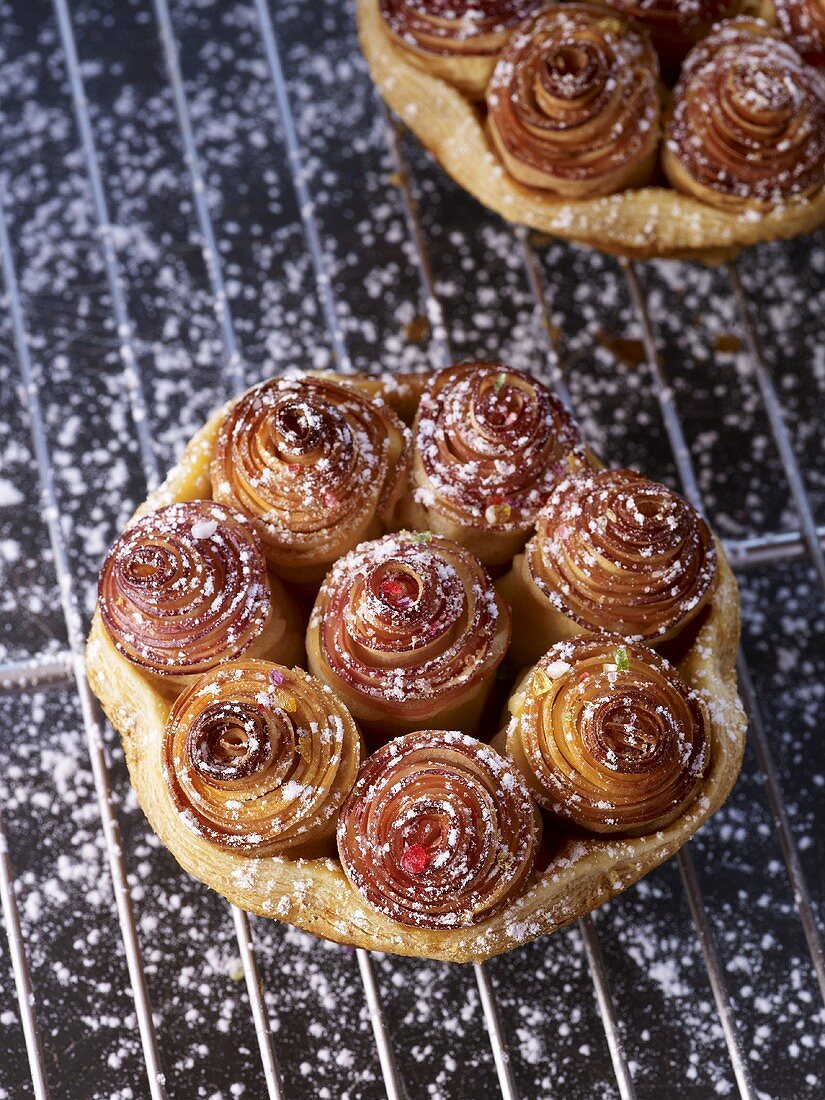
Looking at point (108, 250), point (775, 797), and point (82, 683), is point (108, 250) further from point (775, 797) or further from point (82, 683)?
point (775, 797)

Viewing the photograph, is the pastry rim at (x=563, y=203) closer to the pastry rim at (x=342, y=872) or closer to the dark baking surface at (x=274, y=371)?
the dark baking surface at (x=274, y=371)

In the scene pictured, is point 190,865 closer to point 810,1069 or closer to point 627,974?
point 627,974

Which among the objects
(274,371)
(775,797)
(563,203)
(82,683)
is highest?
(563,203)

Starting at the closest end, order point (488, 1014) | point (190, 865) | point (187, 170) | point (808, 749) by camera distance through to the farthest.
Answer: point (190, 865) → point (488, 1014) → point (808, 749) → point (187, 170)

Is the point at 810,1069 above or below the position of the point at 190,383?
below

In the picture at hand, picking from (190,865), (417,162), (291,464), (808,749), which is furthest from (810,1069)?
(417,162)

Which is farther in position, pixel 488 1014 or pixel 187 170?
pixel 187 170

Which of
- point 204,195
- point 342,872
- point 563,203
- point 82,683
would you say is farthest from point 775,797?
point 204,195
